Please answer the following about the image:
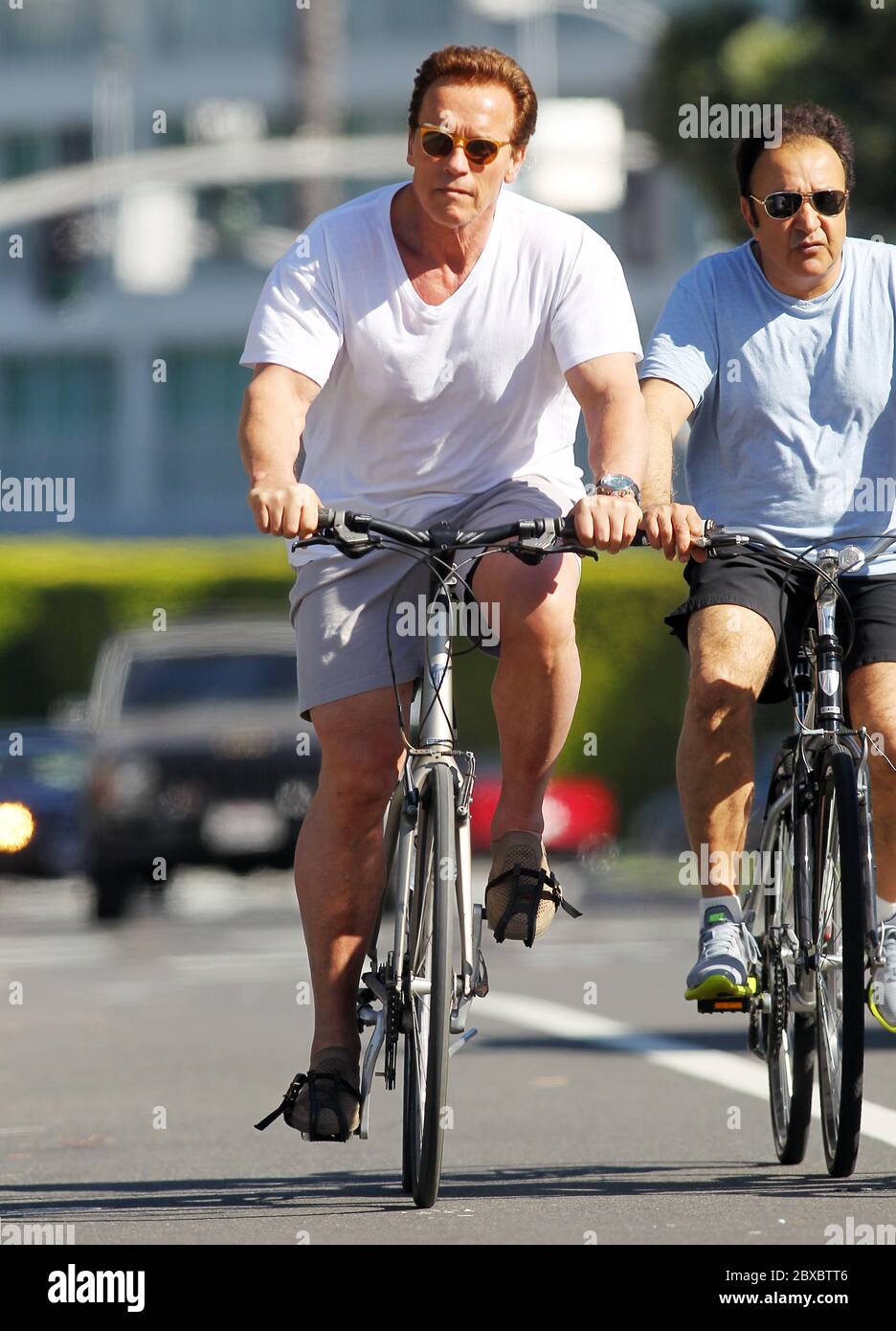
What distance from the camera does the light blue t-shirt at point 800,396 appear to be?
621cm

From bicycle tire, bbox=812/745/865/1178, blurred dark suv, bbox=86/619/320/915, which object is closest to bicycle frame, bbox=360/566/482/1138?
bicycle tire, bbox=812/745/865/1178

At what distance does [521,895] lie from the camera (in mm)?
5824

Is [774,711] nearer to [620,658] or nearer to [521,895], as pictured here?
[620,658]

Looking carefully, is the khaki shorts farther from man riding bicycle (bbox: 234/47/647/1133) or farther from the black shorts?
the black shorts

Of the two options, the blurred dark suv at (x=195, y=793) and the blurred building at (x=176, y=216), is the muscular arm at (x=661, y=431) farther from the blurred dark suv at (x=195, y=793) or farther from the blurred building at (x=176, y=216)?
the blurred building at (x=176, y=216)

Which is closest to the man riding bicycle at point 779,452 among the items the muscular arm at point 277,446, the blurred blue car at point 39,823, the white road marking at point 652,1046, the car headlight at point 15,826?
the muscular arm at point 277,446

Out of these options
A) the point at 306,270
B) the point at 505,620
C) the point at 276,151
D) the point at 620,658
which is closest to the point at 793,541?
the point at 505,620

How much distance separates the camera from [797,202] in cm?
623

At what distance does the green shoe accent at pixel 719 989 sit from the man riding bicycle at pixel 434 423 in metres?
0.39

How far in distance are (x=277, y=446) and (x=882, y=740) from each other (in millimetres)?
1552

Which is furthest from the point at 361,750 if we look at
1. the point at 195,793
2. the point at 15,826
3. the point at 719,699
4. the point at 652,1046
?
the point at 15,826

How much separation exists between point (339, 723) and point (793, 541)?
116cm

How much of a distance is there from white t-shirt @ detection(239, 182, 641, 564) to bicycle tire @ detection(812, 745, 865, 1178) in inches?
36.9

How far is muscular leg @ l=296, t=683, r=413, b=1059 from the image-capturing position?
5953 mm
